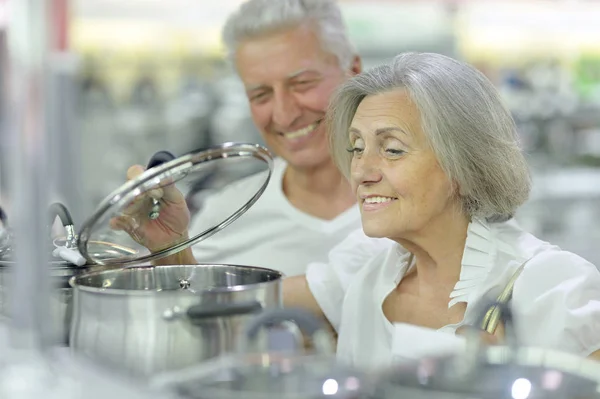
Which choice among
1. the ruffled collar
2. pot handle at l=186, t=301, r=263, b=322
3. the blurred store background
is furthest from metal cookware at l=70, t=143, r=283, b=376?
the blurred store background

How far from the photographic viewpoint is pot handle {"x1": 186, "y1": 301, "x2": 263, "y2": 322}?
1101mm

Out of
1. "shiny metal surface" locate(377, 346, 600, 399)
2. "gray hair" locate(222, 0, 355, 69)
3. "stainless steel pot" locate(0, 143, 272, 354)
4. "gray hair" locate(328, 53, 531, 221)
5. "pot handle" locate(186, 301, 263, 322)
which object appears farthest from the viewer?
"gray hair" locate(222, 0, 355, 69)

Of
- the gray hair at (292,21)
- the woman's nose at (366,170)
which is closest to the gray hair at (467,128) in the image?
the woman's nose at (366,170)

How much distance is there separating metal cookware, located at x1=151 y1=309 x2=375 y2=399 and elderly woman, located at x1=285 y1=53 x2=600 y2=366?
60 cm

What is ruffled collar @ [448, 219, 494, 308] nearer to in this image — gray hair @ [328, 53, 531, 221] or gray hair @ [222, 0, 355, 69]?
gray hair @ [328, 53, 531, 221]

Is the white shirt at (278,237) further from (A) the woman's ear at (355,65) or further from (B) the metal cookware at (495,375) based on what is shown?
(B) the metal cookware at (495,375)

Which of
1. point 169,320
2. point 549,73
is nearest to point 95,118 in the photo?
point 549,73

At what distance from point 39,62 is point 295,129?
4.38 ft

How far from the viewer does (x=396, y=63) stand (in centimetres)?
174

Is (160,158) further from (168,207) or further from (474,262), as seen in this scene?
(474,262)

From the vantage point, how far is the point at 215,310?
1104 mm

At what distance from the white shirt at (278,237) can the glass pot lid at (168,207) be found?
1.44 ft

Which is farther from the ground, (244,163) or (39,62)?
(39,62)

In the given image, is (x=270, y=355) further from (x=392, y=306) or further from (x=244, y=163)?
(x=392, y=306)
